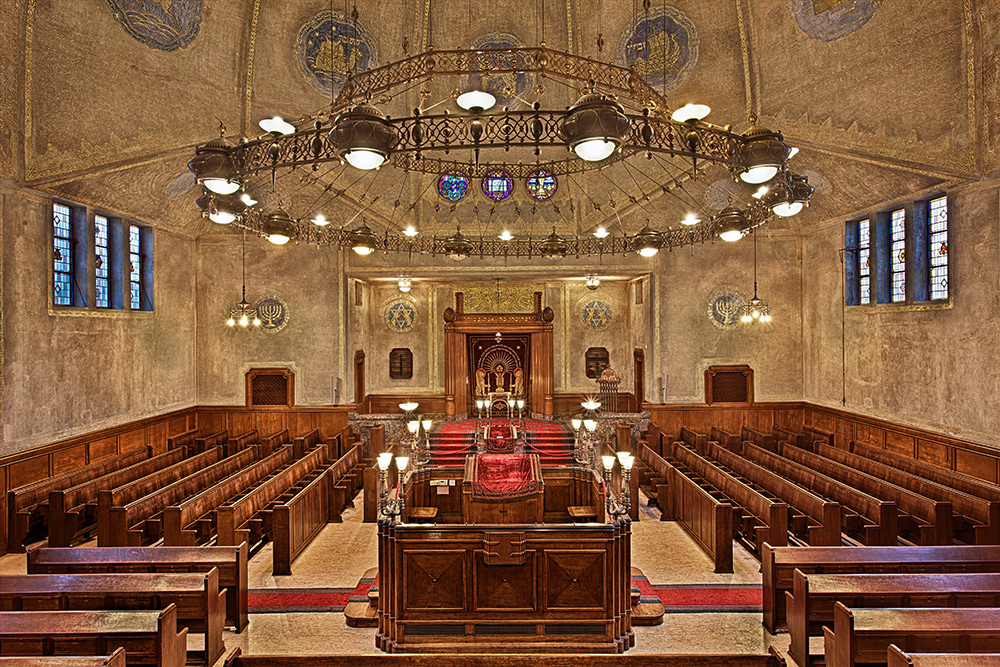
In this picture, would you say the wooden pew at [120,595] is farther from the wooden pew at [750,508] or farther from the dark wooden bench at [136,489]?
the wooden pew at [750,508]

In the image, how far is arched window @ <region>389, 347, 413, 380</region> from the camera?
1719 centimetres

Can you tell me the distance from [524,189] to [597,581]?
12.1 m

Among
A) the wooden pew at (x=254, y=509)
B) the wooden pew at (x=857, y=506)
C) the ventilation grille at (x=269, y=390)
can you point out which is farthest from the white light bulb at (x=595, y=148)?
the ventilation grille at (x=269, y=390)

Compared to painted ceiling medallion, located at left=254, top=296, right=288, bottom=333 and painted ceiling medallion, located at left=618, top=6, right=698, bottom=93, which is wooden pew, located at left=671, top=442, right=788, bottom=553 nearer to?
painted ceiling medallion, located at left=618, top=6, right=698, bottom=93

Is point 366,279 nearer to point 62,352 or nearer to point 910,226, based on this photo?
point 62,352

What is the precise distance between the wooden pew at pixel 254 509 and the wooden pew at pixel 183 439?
11.9ft

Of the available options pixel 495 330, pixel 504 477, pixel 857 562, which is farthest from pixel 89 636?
pixel 495 330

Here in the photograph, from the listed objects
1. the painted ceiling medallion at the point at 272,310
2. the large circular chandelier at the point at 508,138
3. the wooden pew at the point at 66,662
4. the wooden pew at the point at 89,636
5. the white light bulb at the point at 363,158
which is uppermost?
the large circular chandelier at the point at 508,138

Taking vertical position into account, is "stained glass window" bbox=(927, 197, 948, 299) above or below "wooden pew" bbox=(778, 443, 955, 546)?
above

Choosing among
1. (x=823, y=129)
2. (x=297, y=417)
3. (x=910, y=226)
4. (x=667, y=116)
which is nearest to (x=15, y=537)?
(x=297, y=417)

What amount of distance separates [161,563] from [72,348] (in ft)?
21.5

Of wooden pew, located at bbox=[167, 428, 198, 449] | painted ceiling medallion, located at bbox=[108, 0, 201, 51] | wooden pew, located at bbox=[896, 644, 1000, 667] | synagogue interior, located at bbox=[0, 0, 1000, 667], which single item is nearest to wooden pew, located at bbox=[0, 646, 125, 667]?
synagogue interior, located at bbox=[0, 0, 1000, 667]

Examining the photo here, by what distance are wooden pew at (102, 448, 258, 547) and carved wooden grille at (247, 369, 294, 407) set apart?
4534mm

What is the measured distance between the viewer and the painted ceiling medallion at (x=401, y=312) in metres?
17.1
